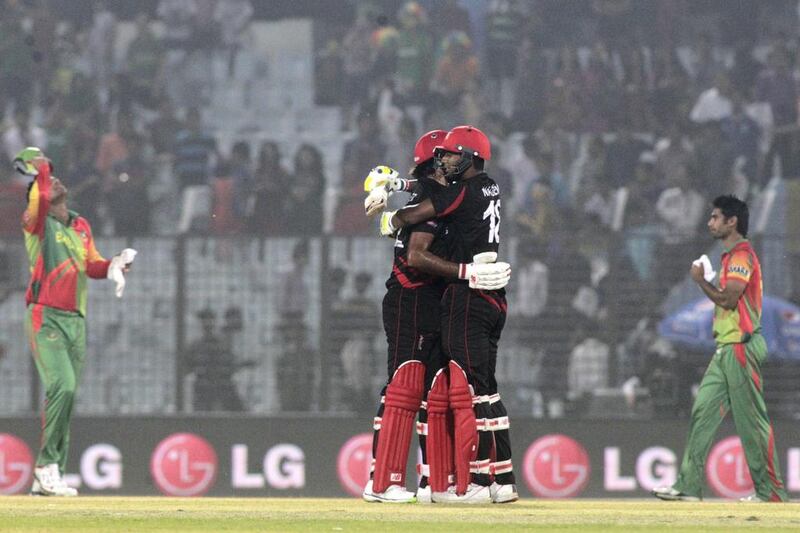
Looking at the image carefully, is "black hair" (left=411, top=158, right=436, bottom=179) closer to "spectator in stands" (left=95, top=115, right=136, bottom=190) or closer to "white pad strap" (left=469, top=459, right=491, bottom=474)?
"white pad strap" (left=469, top=459, right=491, bottom=474)

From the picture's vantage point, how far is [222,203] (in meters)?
17.0

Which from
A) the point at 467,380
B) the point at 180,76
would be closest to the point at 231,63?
the point at 180,76

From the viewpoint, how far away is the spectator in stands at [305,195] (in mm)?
16516

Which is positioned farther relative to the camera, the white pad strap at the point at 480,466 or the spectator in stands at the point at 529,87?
the spectator in stands at the point at 529,87

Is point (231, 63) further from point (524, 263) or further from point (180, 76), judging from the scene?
point (524, 263)

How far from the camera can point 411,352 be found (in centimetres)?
813

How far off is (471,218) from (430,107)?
10109mm

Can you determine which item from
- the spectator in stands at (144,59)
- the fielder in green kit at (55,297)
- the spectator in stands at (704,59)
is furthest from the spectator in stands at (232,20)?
the fielder in green kit at (55,297)

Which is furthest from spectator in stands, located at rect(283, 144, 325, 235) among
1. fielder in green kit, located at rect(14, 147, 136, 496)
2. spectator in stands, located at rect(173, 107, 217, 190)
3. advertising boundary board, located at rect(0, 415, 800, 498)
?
fielder in green kit, located at rect(14, 147, 136, 496)

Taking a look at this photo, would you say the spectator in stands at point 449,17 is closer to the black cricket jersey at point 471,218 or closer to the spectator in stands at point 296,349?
the spectator in stands at point 296,349

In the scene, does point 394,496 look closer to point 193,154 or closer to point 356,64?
point 193,154

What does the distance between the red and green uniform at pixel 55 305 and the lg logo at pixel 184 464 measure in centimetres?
319

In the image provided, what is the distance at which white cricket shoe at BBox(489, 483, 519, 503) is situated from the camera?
8.20 meters

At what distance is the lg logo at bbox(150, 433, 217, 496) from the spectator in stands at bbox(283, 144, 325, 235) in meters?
3.31
